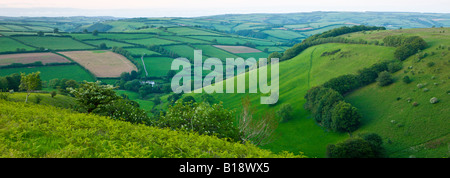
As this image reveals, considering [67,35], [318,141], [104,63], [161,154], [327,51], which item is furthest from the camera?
[67,35]

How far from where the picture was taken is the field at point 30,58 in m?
115

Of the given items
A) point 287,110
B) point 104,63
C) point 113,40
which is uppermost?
point 113,40

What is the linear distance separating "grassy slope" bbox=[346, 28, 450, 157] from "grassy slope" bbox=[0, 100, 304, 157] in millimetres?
47744

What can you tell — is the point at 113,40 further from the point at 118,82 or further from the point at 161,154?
the point at 161,154

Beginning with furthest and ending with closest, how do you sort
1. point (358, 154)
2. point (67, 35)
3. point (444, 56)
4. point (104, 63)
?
point (67, 35) → point (104, 63) → point (444, 56) → point (358, 154)

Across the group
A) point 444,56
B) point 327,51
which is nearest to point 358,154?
point 444,56

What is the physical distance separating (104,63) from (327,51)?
114641mm

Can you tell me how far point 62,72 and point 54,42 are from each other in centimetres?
5474

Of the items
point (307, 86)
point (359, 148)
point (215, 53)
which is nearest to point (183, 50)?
point (215, 53)

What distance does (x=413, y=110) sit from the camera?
5822cm

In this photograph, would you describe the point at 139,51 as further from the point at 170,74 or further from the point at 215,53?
the point at 215,53

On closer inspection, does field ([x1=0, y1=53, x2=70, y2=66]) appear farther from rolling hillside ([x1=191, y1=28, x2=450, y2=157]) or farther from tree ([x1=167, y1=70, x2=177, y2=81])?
rolling hillside ([x1=191, y1=28, x2=450, y2=157])

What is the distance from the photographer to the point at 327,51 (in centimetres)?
11388

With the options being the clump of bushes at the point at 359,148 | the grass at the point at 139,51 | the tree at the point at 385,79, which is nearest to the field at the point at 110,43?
the grass at the point at 139,51
